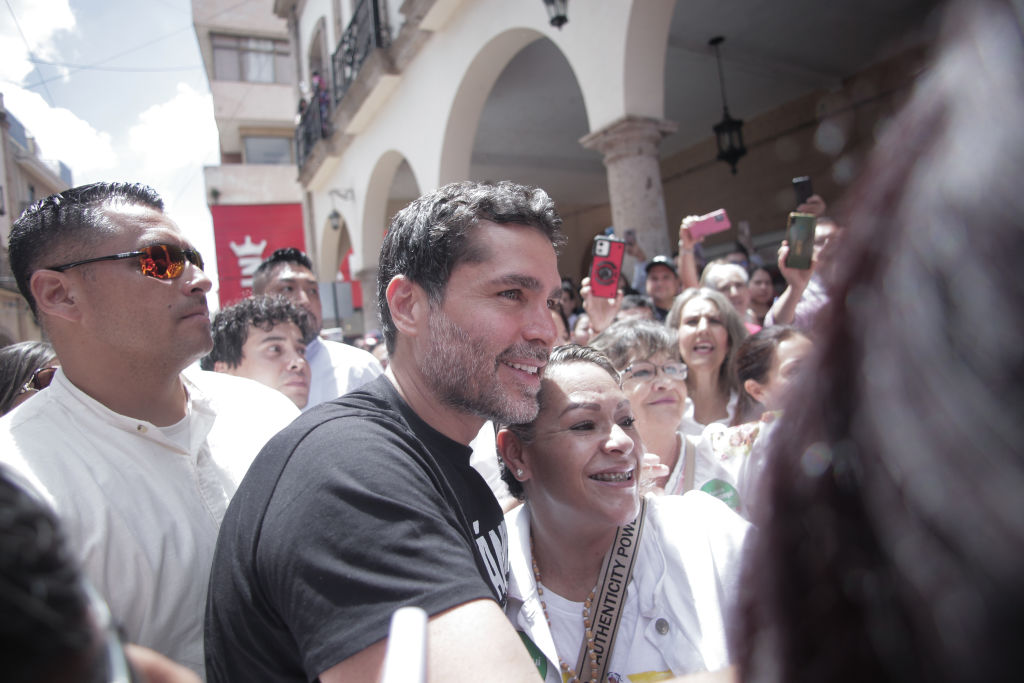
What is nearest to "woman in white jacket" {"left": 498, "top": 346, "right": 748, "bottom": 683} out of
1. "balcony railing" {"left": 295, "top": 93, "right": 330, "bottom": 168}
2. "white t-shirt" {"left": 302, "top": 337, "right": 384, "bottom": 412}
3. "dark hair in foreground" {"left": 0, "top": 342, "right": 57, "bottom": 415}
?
"white t-shirt" {"left": 302, "top": 337, "right": 384, "bottom": 412}

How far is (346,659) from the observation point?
96cm

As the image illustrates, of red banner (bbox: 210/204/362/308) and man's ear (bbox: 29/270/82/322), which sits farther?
red banner (bbox: 210/204/362/308)

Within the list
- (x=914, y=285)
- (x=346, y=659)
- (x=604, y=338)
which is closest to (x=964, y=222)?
(x=914, y=285)

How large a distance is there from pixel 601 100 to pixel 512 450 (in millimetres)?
4367

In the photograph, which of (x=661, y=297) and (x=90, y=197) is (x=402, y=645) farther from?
(x=661, y=297)

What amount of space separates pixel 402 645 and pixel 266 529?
27.0 inches

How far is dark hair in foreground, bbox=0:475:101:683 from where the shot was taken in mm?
396

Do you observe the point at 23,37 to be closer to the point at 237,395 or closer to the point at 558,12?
the point at 237,395

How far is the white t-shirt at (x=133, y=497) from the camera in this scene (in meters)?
1.41

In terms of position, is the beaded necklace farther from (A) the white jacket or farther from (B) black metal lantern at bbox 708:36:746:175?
(B) black metal lantern at bbox 708:36:746:175

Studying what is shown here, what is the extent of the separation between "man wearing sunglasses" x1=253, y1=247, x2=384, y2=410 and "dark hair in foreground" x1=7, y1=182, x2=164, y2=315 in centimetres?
184

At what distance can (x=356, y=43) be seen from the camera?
10.5m

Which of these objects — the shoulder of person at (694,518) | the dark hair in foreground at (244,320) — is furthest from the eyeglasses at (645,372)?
the dark hair in foreground at (244,320)

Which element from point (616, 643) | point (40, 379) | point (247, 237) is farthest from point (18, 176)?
point (247, 237)
